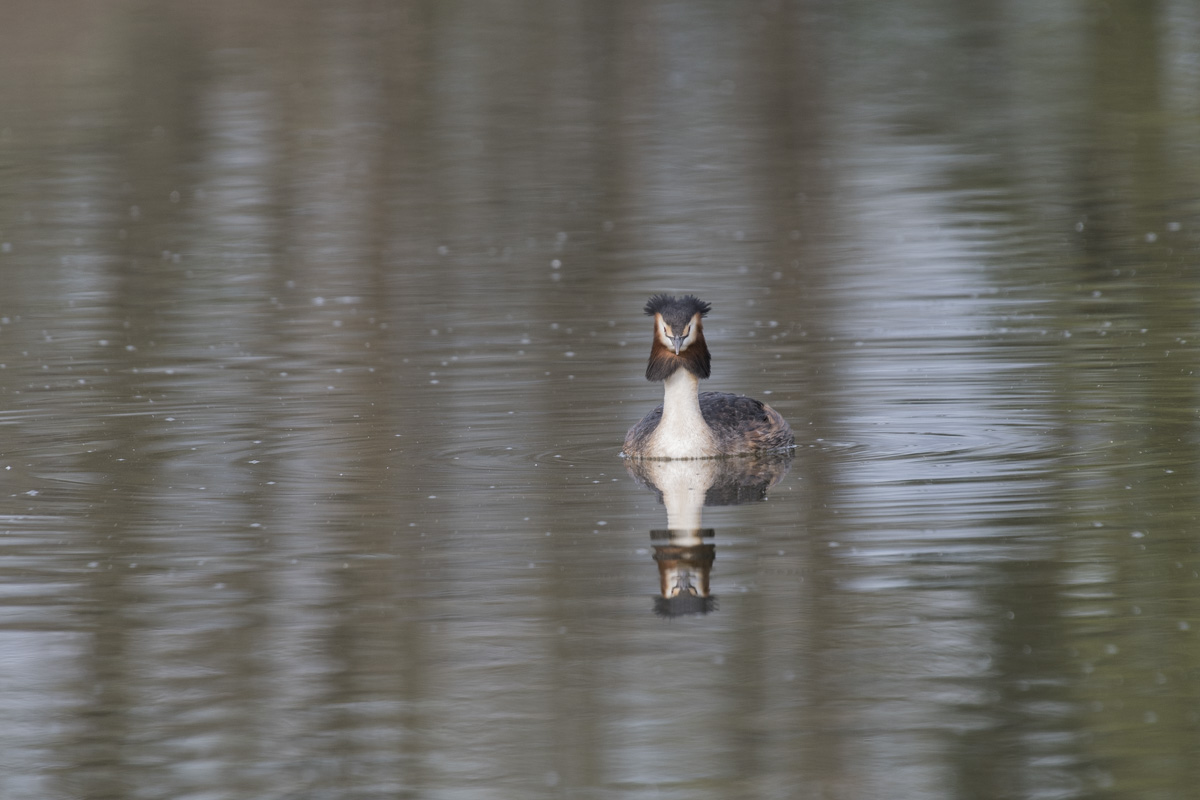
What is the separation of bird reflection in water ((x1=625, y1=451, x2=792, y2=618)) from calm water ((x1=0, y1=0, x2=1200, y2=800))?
45 mm

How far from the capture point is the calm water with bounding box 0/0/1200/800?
24.0 ft

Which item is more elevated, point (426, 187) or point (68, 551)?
point (426, 187)

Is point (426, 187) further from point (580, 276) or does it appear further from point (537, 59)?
point (537, 59)

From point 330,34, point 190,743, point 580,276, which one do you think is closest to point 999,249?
point 580,276

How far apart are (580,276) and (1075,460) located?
964 cm

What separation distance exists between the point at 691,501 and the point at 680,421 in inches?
40.7

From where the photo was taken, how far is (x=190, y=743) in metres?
7.36

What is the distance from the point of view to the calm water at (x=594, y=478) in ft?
Result: 24.0

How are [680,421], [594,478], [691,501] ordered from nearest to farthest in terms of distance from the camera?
[691,501] < [594,478] < [680,421]

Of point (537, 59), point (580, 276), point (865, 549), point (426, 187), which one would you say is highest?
point (537, 59)

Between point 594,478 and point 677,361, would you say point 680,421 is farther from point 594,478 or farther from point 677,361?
point 594,478

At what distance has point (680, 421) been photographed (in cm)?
1233

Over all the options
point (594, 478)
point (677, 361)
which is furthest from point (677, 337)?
point (594, 478)

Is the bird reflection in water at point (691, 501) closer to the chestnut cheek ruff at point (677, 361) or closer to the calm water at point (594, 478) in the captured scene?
the calm water at point (594, 478)
